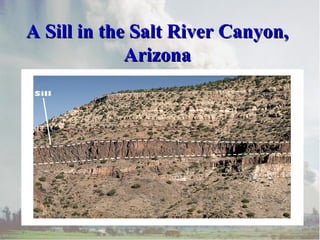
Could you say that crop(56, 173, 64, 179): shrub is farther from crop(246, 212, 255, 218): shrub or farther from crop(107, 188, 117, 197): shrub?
crop(246, 212, 255, 218): shrub

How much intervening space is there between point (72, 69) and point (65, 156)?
304 inches

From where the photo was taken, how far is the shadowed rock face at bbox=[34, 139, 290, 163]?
30.9 m

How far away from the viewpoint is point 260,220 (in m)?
25.2

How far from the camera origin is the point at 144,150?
32062mm

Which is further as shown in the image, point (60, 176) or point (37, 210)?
point (60, 176)

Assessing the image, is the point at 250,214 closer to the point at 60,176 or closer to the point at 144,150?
the point at 144,150

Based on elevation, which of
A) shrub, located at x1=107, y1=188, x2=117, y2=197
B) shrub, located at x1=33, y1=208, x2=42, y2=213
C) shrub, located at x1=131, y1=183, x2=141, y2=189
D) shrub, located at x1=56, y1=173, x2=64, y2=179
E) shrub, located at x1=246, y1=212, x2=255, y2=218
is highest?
shrub, located at x1=56, y1=173, x2=64, y2=179

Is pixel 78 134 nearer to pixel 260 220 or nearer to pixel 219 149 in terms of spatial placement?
pixel 219 149

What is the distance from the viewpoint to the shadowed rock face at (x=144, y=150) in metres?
30.9

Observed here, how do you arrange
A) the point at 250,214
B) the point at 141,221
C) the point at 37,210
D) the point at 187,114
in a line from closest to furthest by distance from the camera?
the point at 141,221
the point at 250,214
the point at 37,210
the point at 187,114

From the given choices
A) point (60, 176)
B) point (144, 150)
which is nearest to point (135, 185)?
point (144, 150)

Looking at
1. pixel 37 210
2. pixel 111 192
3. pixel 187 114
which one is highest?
pixel 187 114

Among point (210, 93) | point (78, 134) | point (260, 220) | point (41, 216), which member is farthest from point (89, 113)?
point (260, 220)

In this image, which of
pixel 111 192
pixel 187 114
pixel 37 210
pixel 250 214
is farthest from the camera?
pixel 187 114
